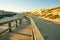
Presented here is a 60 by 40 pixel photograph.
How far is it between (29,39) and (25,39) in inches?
11.4

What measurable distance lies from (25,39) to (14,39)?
2.39ft

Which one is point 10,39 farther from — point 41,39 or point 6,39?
point 41,39

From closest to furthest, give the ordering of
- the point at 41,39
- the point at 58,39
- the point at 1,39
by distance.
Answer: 1. the point at 41,39
2. the point at 1,39
3. the point at 58,39

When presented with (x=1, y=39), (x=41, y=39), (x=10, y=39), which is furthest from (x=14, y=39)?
(x=41, y=39)

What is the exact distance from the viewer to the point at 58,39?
20.5 m

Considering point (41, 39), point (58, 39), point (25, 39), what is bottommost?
point (58, 39)

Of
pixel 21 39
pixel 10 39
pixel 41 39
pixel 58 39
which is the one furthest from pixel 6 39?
pixel 58 39

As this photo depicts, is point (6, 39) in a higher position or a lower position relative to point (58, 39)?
higher

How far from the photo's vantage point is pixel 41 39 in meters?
3.37

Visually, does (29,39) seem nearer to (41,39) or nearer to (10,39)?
(10,39)

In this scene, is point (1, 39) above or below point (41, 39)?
below

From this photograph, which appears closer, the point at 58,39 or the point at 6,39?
the point at 6,39

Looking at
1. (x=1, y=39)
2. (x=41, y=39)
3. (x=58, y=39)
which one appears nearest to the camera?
(x=41, y=39)

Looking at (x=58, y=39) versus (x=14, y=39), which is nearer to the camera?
(x=14, y=39)
